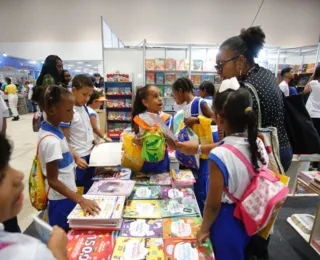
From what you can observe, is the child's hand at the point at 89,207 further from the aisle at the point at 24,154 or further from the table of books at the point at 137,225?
the aisle at the point at 24,154

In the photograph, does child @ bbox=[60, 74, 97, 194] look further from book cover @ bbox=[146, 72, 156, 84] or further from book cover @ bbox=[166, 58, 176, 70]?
book cover @ bbox=[166, 58, 176, 70]

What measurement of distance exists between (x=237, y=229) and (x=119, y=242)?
0.54m

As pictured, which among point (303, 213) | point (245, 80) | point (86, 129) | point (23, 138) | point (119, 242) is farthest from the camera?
point (23, 138)

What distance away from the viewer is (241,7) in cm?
932

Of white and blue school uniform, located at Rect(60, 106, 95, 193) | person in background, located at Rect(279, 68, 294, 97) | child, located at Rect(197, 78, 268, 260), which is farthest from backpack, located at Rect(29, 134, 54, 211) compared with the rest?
person in background, located at Rect(279, 68, 294, 97)

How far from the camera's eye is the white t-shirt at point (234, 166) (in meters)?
0.93

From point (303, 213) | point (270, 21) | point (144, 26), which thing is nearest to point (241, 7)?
point (270, 21)

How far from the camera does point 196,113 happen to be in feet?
7.82

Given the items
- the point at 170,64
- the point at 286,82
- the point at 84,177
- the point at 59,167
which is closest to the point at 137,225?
the point at 59,167

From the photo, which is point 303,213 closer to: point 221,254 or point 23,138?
point 221,254

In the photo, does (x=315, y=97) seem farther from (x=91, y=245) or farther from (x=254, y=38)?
(x=91, y=245)

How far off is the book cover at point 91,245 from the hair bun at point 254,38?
1.30 metres

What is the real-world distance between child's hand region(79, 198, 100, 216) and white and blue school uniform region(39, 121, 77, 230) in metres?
0.31

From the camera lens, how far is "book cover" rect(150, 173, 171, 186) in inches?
59.5
